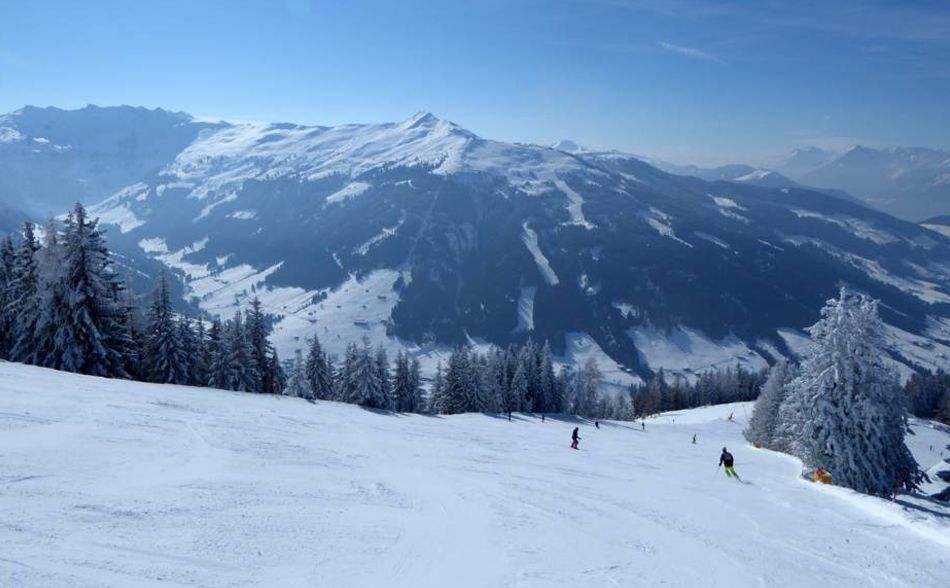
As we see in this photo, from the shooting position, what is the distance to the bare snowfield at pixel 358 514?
9195 mm

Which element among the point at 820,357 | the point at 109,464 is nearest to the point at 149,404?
the point at 109,464

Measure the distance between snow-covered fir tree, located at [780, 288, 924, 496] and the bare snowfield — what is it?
20.9 feet

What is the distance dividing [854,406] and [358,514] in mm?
29597

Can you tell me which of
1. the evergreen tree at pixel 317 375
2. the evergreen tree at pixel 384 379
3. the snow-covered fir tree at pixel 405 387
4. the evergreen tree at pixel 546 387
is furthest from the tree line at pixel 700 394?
the evergreen tree at pixel 317 375

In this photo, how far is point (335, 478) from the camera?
1545 cm

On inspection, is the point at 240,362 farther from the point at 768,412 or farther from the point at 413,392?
the point at 768,412

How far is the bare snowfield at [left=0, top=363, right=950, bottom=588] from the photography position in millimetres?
9195

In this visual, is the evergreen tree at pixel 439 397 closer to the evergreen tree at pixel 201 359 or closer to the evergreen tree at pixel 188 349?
the evergreen tree at pixel 201 359

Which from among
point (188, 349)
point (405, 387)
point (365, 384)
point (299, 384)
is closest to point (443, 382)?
point (405, 387)

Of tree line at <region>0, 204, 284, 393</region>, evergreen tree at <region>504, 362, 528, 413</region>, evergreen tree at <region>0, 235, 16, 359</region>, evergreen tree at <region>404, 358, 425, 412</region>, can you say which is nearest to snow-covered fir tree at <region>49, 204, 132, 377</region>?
tree line at <region>0, 204, 284, 393</region>

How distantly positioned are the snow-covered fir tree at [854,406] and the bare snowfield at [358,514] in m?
6.37

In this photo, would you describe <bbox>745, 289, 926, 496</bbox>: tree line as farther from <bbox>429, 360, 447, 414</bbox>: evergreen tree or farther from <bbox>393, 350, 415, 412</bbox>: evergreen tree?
<bbox>393, 350, 415, 412</bbox>: evergreen tree

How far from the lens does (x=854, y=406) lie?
30.6m

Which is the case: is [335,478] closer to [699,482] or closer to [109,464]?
[109,464]
